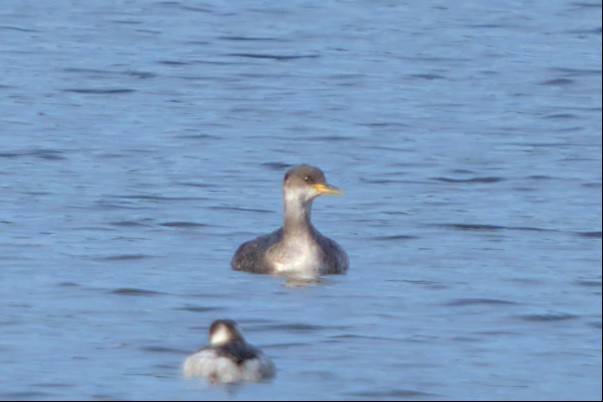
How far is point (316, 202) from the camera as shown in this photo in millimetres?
20188

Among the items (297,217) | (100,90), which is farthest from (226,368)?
(100,90)

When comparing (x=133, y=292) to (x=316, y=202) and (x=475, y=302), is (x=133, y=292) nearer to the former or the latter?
(x=475, y=302)

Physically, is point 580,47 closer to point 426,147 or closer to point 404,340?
point 426,147

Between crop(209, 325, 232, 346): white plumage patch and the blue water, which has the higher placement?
the blue water

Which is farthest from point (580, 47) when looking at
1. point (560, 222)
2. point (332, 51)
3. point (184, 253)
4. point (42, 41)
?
point (184, 253)

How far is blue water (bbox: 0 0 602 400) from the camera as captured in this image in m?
13.5

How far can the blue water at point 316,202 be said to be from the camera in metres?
13.5

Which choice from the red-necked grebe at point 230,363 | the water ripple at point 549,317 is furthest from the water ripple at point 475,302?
the red-necked grebe at point 230,363

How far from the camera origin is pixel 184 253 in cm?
1716

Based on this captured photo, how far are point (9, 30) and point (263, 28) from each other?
4.29 metres

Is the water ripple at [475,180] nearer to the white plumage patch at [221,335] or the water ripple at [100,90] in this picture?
the water ripple at [100,90]

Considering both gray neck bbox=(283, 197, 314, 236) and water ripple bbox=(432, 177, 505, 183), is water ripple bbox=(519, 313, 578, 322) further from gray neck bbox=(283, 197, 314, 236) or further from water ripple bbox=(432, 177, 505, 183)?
water ripple bbox=(432, 177, 505, 183)

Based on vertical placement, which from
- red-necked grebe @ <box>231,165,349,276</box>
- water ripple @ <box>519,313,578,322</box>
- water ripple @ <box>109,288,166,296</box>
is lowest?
water ripple @ <box>519,313,578,322</box>

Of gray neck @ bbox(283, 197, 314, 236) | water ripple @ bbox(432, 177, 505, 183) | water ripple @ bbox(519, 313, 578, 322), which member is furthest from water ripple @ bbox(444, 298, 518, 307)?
water ripple @ bbox(432, 177, 505, 183)
